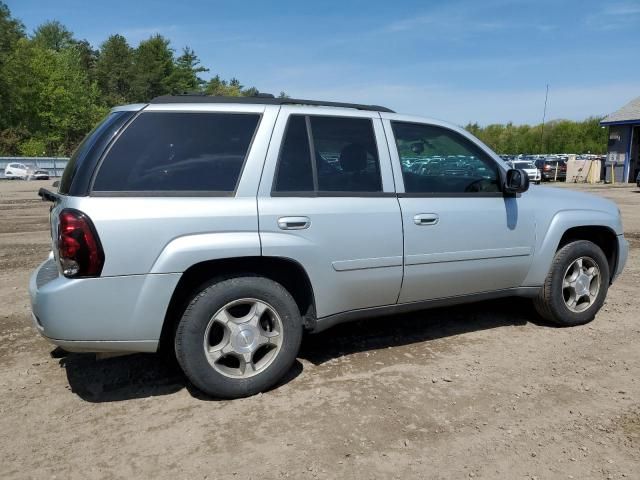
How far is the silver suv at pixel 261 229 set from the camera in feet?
10.1

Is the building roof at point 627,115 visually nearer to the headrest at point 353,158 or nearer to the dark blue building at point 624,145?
the dark blue building at point 624,145

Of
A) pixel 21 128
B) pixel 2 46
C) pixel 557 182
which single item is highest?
pixel 2 46

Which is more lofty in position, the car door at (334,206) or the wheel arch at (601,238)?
the car door at (334,206)

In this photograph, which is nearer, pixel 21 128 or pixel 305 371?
pixel 305 371

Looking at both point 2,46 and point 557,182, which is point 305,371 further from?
point 2,46

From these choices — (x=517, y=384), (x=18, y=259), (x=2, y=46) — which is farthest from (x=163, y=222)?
(x=2, y=46)

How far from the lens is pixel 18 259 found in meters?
7.95

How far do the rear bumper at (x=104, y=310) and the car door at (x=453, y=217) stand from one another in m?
1.75

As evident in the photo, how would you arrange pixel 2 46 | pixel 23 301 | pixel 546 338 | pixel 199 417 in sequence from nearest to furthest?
pixel 199 417, pixel 546 338, pixel 23 301, pixel 2 46

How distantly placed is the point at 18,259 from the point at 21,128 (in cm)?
6035

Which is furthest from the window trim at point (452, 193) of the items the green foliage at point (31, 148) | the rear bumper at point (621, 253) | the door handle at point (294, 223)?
the green foliage at point (31, 148)

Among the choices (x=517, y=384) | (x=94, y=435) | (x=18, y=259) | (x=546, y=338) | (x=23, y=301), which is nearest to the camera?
(x=94, y=435)

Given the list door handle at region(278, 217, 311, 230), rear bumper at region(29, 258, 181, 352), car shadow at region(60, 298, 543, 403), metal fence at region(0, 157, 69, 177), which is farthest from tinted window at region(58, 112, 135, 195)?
metal fence at region(0, 157, 69, 177)

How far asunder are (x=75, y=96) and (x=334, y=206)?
224 ft
